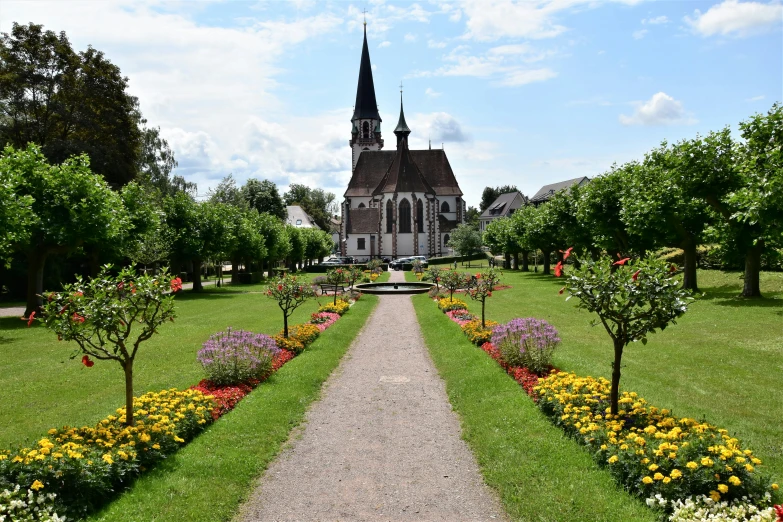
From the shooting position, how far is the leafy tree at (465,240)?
74.9m

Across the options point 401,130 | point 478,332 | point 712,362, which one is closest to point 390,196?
point 401,130

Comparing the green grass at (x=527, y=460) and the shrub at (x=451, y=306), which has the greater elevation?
the shrub at (x=451, y=306)

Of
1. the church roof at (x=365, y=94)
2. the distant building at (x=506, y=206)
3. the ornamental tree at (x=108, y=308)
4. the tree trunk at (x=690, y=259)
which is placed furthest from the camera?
the distant building at (x=506, y=206)

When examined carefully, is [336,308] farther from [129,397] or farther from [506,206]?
[506,206]

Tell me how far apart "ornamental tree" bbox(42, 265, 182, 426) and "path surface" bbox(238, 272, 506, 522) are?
295 centimetres

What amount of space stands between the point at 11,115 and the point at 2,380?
107ft

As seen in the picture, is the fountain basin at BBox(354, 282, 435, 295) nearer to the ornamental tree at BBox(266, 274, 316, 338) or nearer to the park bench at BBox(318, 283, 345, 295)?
the park bench at BBox(318, 283, 345, 295)

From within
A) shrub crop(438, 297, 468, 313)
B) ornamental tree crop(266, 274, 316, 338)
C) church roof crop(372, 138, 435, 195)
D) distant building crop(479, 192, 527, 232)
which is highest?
church roof crop(372, 138, 435, 195)

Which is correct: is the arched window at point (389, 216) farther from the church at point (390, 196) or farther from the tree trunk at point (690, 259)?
the tree trunk at point (690, 259)

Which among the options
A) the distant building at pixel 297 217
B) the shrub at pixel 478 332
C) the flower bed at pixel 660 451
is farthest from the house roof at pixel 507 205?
the flower bed at pixel 660 451

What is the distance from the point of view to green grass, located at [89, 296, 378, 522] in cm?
666

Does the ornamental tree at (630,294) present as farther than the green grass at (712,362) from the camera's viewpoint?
No

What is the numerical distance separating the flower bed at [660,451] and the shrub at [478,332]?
25.3 feet

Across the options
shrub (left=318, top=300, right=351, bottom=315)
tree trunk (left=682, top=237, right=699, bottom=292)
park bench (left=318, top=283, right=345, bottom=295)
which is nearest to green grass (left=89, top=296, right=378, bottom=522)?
shrub (left=318, top=300, right=351, bottom=315)
